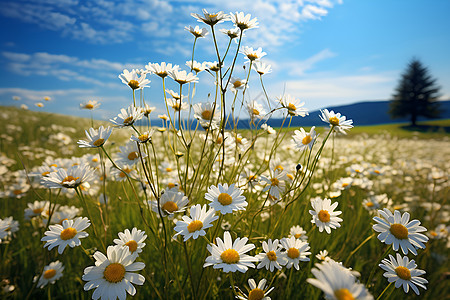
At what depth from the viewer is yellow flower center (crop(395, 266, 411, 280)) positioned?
1054 millimetres

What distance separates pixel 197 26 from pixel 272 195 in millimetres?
1132

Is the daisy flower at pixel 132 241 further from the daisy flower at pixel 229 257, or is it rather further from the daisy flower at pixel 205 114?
the daisy flower at pixel 205 114

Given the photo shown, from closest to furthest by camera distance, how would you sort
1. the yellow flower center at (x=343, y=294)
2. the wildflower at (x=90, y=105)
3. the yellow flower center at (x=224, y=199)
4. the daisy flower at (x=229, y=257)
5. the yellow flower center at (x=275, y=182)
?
the yellow flower center at (x=343, y=294), the daisy flower at (x=229, y=257), the yellow flower center at (x=224, y=199), the yellow flower center at (x=275, y=182), the wildflower at (x=90, y=105)

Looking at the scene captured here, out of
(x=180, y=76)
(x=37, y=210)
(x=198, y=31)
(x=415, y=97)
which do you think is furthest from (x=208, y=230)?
(x=415, y=97)

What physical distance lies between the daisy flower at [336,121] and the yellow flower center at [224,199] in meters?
0.67

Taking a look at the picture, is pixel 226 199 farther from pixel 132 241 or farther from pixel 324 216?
pixel 324 216

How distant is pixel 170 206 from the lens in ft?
4.06

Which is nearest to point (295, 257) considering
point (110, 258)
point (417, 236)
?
point (417, 236)

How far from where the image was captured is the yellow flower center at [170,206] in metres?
1.22

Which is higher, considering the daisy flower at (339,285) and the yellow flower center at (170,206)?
the daisy flower at (339,285)

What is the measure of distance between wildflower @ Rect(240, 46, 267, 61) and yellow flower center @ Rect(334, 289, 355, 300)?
50.5 inches

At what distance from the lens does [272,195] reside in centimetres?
161

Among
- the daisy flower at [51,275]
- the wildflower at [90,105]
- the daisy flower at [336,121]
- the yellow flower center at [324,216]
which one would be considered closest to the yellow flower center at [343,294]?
the yellow flower center at [324,216]

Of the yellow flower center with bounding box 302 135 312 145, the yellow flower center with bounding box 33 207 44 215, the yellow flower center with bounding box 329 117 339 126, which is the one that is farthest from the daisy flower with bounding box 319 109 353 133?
the yellow flower center with bounding box 33 207 44 215
